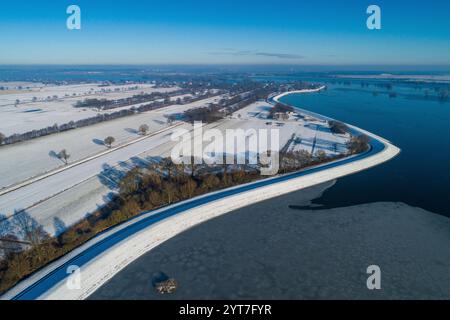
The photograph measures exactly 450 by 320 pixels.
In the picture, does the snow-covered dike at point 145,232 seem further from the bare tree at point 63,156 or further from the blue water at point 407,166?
the bare tree at point 63,156

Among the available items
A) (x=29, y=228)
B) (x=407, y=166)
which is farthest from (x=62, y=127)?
(x=407, y=166)

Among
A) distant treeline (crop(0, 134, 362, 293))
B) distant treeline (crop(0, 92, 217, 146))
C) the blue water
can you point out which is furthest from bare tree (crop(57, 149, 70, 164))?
the blue water

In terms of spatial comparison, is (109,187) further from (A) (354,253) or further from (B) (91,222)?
(A) (354,253)

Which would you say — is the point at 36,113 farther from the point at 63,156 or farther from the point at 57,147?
the point at 63,156

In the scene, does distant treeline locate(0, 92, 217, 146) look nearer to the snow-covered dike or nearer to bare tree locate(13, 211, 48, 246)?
bare tree locate(13, 211, 48, 246)
